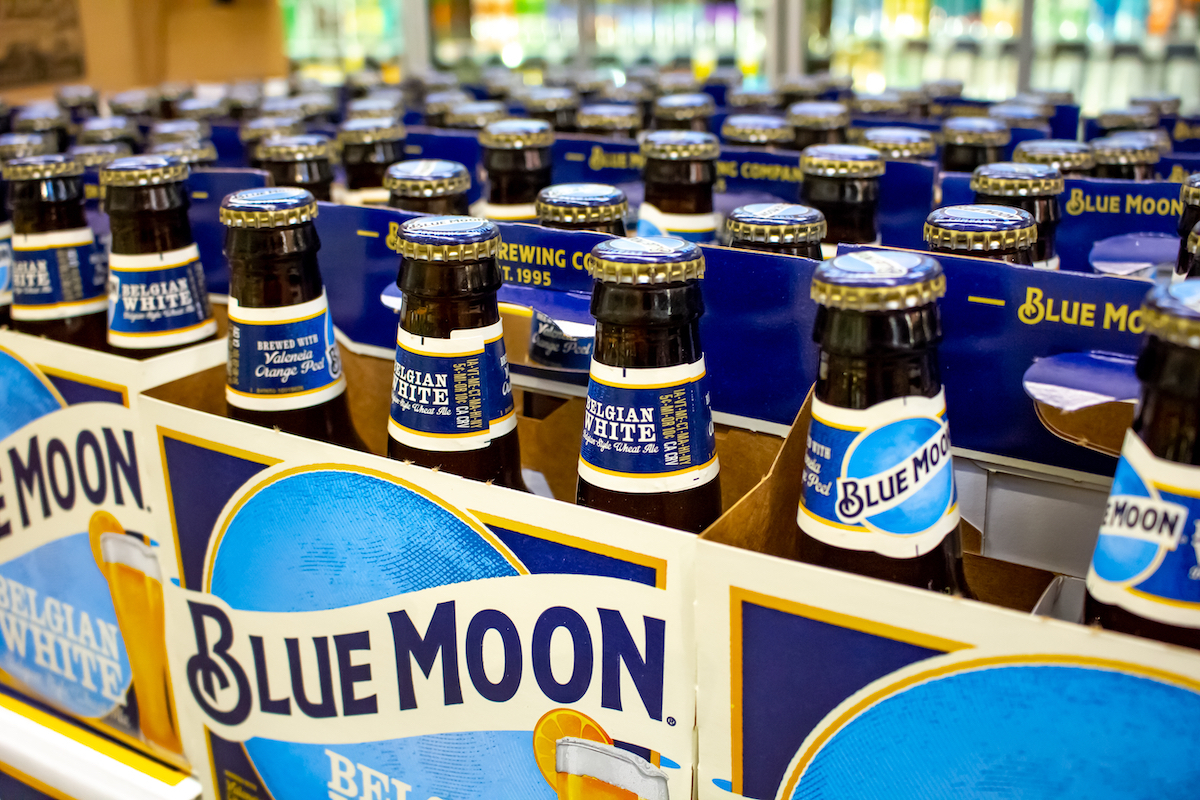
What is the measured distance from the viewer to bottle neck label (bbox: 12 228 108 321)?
1.23m

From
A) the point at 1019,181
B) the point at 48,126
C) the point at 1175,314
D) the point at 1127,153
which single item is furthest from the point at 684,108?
the point at 1175,314

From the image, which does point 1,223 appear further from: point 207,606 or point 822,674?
point 822,674

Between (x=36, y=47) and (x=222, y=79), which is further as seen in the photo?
(x=222, y=79)

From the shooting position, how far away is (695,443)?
31.7 inches

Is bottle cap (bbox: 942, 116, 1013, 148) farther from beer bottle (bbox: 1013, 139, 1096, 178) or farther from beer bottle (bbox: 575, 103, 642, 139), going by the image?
beer bottle (bbox: 575, 103, 642, 139)

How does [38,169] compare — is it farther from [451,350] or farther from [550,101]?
[550,101]

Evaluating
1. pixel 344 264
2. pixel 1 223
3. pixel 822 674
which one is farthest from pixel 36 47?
pixel 822 674

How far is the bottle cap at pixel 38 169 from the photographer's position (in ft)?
3.94

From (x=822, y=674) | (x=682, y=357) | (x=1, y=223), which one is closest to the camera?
(x=822, y=674)

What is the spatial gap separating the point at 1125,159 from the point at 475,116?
1.18 metres

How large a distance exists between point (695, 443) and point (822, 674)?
22 cm

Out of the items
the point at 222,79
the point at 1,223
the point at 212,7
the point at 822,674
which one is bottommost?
the point at 822,674

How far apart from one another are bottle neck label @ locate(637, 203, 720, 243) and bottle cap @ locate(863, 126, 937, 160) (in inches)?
12.3

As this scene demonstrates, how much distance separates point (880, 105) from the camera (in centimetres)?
208
